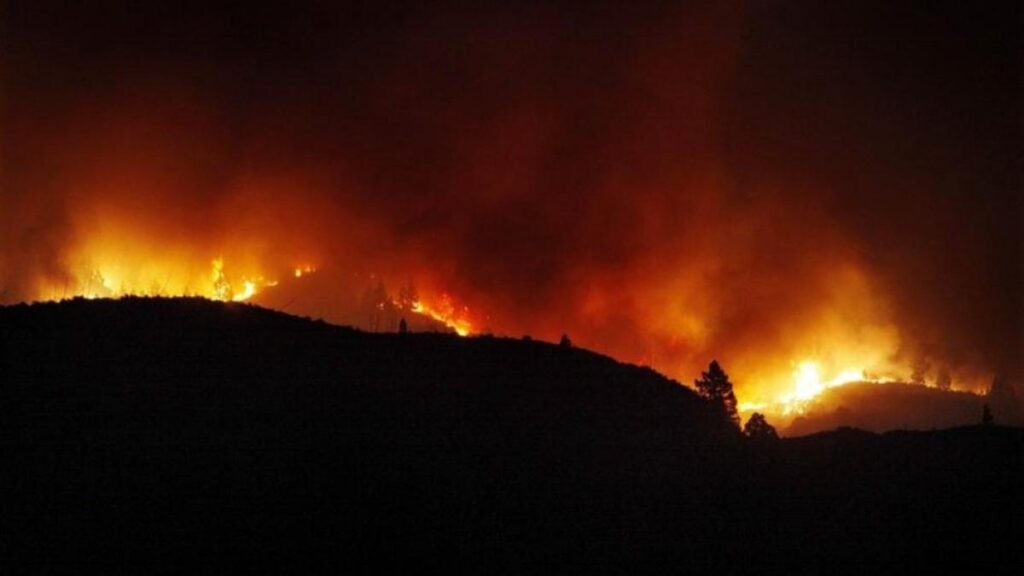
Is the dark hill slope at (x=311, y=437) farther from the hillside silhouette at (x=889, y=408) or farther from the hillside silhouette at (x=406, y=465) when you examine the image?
the hillside silhouette at (x=889, y=408)

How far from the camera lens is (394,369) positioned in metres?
24.3

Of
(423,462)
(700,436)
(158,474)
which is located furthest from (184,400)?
(700,436)

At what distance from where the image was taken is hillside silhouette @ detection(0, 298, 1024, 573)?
54.5 ft

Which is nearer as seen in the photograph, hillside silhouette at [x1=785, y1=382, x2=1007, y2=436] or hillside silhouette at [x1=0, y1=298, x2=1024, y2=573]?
hillside silhouette at [x1=0, y1=298, x2=1024, y2=573]

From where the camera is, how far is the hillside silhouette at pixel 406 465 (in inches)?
654

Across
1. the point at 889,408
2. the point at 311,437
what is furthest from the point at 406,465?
the point at 889,408

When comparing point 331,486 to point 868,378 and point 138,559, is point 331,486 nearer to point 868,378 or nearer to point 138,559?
point 138,559

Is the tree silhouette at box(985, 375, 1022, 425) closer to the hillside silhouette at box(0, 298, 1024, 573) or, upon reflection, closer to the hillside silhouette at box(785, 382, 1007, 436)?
the hillside silhouette at box(785, 382, 1007, 436)

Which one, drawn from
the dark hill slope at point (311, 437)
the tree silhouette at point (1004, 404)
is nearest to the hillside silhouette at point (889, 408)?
the tree silhouette at point (1004, 404)

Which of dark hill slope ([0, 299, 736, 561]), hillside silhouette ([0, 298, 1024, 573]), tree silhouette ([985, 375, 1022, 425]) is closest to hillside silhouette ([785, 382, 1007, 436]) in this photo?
tree silhouette ([985, 375, 1022, 425])

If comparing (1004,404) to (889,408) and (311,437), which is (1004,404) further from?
(311,437)

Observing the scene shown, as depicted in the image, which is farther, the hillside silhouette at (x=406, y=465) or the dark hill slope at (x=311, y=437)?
the dark hill slope at (x=311, y=437)

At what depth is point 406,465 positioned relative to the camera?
63.8 ft

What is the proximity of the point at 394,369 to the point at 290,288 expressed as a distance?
88.3 metres
